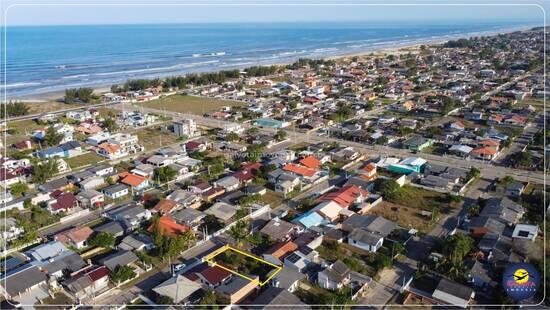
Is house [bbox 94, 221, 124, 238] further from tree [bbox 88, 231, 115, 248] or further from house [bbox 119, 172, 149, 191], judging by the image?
house [bbox 119, 172, 149, 191]

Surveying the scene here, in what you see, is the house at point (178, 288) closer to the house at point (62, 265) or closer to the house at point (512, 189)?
the house at point (62, 265)

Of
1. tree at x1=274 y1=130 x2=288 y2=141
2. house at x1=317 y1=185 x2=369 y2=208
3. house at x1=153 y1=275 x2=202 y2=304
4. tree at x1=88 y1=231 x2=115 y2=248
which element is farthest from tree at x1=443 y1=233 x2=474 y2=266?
tree at x1=274 y1=130 x2=288 y2=141

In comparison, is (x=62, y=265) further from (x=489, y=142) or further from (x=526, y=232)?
(x=489, y=142)

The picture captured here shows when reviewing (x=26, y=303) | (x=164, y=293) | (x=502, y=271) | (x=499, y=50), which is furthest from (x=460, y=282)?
(x=499, y=50)

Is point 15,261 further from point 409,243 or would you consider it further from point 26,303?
point 409,243

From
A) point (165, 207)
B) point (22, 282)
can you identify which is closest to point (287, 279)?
point (165, 207)
